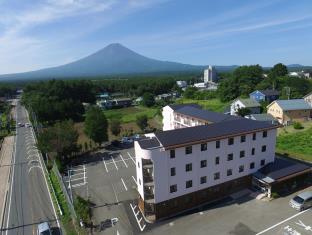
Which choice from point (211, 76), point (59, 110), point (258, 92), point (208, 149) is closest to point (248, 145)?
point (208, 149)

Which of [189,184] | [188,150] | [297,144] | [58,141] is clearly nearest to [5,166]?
[58,141]

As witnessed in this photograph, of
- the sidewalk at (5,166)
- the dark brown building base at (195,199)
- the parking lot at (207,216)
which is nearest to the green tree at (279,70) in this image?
the dark brown building base at (195,199)

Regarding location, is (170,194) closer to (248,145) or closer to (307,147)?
(248,145)

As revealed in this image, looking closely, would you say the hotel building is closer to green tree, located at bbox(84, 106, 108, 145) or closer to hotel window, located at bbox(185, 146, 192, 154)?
hotel window, located at bbox(185, 146, 192, 154)

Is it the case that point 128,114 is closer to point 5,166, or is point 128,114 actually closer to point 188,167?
point 5,166

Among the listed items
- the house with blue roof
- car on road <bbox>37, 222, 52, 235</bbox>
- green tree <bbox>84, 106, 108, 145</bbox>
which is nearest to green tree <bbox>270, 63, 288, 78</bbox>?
the house with blue roof

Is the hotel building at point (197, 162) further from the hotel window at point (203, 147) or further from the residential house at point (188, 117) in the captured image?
the residential house at point (188, 117)
